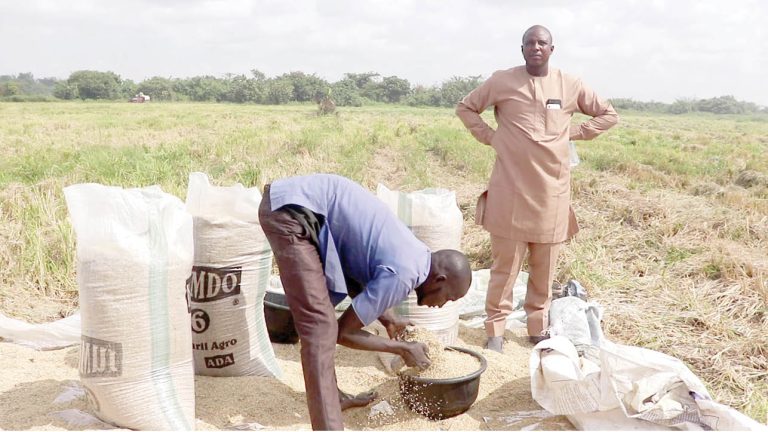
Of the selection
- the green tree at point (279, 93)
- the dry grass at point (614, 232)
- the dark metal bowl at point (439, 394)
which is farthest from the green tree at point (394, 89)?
the dark metal bowl at point (439, 394)

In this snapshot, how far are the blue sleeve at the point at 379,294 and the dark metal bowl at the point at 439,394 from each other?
51 centimetres

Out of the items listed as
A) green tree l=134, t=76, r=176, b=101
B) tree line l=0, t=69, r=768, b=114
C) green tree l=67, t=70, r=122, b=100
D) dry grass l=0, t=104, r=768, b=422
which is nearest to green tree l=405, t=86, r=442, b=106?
tree line l=0, t=69, r=768, b=114

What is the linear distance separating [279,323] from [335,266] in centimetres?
121

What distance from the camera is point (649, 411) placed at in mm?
2396

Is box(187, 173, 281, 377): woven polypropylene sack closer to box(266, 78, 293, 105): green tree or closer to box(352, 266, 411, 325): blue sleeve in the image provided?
box(352, 266, 411, 325): blue sleeve

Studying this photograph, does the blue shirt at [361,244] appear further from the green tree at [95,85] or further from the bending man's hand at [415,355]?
the green tree at [95,85]

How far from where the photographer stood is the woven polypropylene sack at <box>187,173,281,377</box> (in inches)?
109

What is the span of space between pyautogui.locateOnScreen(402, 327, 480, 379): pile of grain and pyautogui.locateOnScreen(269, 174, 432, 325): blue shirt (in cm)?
48

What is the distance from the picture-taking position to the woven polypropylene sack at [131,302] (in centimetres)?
226

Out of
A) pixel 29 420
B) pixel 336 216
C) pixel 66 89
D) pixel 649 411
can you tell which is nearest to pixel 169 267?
pixel 336 216

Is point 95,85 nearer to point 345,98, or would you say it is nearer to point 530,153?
point 345,98

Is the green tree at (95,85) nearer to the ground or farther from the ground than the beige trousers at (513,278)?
farther from the ground

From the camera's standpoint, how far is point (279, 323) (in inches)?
135

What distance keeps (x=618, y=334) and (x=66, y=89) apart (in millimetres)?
63592
